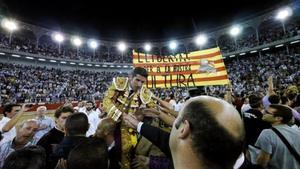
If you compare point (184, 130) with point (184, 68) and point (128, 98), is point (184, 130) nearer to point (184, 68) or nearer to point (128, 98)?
point (128, 98)

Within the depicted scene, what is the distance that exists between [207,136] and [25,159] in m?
1.46

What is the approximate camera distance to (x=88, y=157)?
1.61 metres

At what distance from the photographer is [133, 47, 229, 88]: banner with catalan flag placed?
561 centimetres

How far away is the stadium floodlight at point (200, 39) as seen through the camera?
39375 mm

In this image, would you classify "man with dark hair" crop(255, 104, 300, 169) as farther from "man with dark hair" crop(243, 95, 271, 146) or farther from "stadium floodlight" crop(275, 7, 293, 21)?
"stadium floodlight" crop(275, 7, 293, 21)

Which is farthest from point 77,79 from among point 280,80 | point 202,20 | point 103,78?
point 280,80

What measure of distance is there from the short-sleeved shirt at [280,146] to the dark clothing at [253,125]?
67 centimetres

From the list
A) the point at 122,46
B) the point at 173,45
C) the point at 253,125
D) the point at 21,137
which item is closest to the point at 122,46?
the point at 122,46

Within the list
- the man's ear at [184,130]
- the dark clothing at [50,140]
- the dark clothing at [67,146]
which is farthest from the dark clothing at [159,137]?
the dark clothing at [50,140]

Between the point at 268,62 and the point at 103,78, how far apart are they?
28.0 metres

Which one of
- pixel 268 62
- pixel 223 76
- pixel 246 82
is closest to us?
pixel 223 76

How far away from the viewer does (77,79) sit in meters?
34.5

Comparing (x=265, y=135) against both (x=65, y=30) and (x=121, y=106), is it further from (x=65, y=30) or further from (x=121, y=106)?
(x=65, y=30)

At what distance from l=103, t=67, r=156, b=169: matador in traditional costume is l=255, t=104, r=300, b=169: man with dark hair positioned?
66.1 inches
